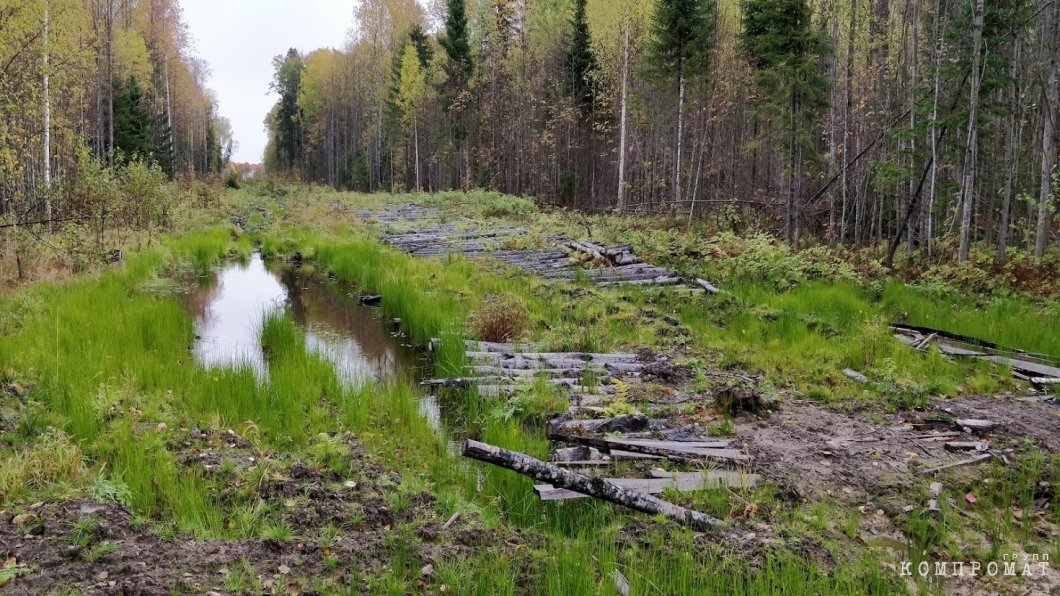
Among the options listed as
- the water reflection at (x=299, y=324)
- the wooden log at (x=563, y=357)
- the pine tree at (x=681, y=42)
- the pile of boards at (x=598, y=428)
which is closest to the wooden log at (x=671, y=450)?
the pile of boards at (x=598, y=428)

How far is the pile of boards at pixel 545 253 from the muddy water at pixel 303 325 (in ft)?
11.4

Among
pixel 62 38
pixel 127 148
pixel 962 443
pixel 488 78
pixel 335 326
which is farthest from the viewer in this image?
pixel 488 78

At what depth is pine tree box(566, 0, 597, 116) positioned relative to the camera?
29.6 metres

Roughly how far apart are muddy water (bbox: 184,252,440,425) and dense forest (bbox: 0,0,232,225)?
2.56m

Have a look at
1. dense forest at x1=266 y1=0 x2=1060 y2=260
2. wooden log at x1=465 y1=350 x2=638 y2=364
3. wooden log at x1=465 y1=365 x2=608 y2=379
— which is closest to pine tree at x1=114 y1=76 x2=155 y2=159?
dense forest at x1=266 y1=0 x2=1060 y2=260

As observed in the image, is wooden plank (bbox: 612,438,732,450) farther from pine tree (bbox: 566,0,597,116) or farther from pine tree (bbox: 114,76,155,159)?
pine tree (bbox: 114,76,155,159)

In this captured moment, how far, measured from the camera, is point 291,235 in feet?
66.2

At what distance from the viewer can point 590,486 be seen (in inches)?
152

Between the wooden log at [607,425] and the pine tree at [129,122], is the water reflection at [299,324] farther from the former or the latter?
the pine tree at [129,122]

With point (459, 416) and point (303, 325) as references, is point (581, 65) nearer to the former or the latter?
point (303, 325)

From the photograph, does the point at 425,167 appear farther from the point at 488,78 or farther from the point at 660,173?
the point at 660,173

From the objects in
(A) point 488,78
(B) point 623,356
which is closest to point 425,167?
(A) point 488,78

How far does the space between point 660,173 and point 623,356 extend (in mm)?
26538

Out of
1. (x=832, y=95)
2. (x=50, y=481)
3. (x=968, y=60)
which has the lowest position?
(x=50, y=481)
